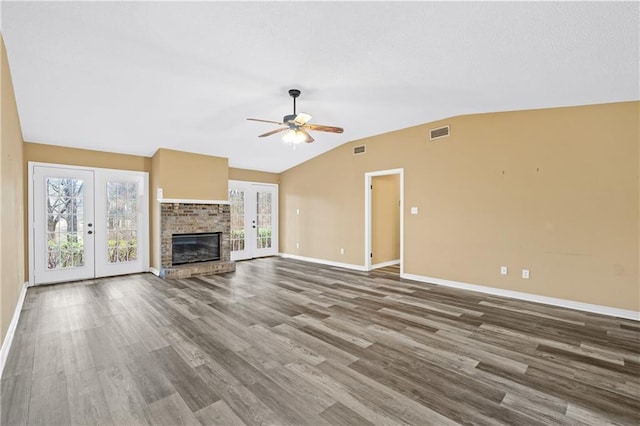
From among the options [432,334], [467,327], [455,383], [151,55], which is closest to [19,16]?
[151,55]

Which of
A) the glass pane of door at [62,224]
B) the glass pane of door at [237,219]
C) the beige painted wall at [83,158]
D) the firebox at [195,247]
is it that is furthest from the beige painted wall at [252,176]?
the glass pane of door at [62,224]

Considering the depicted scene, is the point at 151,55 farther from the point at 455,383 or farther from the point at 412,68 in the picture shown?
the point at 455,383

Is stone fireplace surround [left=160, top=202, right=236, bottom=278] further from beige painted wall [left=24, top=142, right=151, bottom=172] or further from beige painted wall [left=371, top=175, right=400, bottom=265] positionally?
beige painted wall [left=371, top=175, right=400, bottom=265]

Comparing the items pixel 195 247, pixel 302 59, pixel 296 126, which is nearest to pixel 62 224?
pixel 195 247

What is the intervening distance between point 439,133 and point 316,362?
448 cm

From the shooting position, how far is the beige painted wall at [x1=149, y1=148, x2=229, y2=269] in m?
5.91

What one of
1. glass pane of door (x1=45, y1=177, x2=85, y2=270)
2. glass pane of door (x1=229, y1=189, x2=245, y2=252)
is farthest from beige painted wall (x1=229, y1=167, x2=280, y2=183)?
glass pane of door (x1=45, y1=177, x2=85, y2=270)

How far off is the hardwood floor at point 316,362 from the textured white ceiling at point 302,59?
2.84 m

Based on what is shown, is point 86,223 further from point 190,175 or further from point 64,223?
point 190,175

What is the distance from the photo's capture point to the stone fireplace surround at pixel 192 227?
19.2 feet

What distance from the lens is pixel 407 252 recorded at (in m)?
5.74

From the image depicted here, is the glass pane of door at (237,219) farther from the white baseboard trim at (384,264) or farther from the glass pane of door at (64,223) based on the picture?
the white baseboard trim at (384,264)

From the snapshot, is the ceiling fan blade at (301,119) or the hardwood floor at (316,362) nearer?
the hardwood floor at (316,362)

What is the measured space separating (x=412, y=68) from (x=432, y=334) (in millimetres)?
2980
